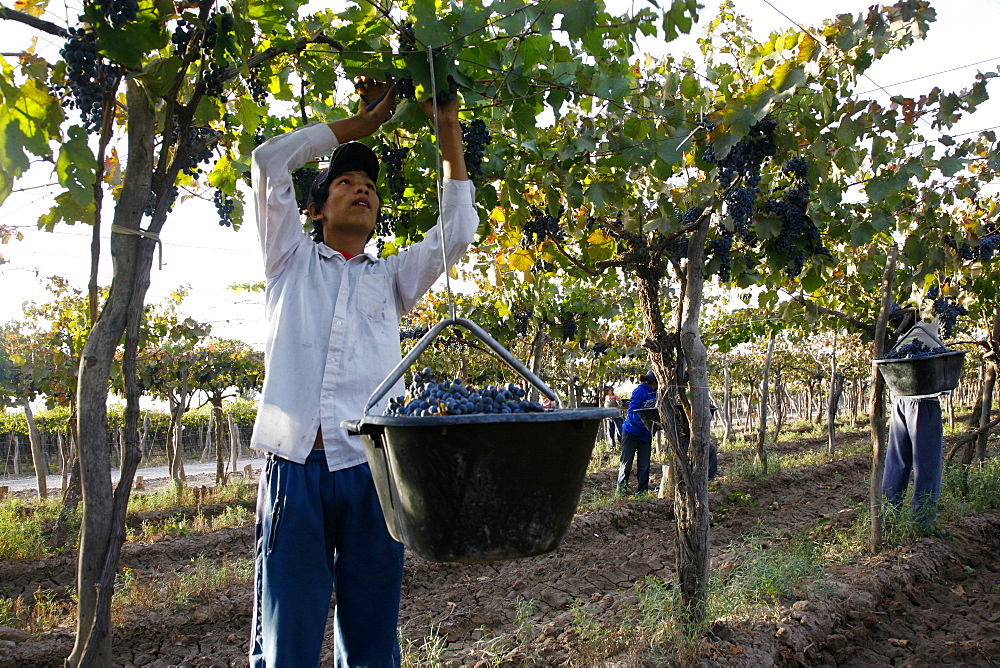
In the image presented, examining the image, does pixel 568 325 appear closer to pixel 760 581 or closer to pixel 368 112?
pixel 760 581

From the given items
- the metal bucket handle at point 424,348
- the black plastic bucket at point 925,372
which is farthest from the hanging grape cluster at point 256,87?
the black plastic bucket at point 925,372

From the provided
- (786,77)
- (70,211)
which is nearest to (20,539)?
(70,211)

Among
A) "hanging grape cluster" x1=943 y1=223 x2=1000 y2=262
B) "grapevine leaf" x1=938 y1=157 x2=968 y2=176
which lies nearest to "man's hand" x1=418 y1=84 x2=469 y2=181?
"grapevine leaf" x1=938 y1=157 x2=968 y2=176

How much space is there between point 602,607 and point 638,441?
4.98m

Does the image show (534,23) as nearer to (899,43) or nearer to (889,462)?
(899,43)

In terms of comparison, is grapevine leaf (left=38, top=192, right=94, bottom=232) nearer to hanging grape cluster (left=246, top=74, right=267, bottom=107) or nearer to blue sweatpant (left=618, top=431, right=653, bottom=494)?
hanging grape cluster (left=246, top=74, right=267, bottom=107)

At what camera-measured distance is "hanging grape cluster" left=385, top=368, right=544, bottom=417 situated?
3.98 ft

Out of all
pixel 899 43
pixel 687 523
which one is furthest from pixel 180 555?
pixel 899 43

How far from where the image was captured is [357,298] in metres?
1.87

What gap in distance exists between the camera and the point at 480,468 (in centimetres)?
118

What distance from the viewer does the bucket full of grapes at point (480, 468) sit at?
3.81 feet

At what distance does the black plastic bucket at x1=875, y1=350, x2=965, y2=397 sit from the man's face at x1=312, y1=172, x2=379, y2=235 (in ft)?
13.6

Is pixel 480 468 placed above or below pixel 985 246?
below

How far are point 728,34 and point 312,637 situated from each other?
3.72 metres
